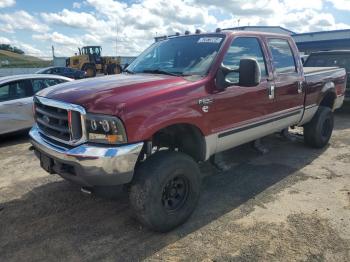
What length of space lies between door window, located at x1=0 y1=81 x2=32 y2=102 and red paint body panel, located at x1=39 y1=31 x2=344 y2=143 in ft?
13.0

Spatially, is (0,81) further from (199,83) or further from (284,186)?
(284,186)

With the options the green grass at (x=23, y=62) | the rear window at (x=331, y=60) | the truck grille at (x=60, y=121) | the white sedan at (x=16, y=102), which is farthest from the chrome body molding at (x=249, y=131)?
the green grass at (x=23, y=62)

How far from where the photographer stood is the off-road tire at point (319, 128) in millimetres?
6336

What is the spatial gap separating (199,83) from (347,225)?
213 cm

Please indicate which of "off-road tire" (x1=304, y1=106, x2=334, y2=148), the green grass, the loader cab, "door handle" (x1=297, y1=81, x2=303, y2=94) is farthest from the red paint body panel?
the green grass

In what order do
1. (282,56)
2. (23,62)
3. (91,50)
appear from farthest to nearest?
(23,62), (91,50), (282,56)

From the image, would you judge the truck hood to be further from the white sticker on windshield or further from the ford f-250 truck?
the white sticker on windshield

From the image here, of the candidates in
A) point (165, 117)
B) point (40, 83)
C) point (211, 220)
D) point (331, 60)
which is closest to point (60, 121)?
point (165, 117)

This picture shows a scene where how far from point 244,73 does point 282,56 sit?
182cm

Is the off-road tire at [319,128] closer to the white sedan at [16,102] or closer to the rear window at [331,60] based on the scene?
the rear window at [331,60]

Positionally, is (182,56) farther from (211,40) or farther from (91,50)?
(91,50)

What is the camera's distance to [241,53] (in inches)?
179

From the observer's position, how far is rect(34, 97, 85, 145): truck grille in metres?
3.26

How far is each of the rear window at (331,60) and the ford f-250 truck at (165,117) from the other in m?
5.98
